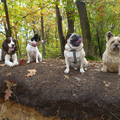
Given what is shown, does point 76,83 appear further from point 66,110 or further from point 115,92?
point 115,92

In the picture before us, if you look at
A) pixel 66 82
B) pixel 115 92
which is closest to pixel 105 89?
pixel 115 92

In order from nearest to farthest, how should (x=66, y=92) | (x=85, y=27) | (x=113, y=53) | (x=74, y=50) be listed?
(x=66, y=92), (x=113, y=53), (x=74, y=50), (x=85, y=27)

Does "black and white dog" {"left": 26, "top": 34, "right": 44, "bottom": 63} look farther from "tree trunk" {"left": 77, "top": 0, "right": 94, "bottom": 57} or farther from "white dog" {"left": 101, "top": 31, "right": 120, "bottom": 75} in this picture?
"tree trunk" {"left": 77, "top": 0, "right": 94, "bottom": 57}

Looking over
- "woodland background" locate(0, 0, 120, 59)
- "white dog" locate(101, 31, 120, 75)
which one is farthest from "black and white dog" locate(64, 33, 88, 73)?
"woodland background" locate(0, 0, 120, 59)

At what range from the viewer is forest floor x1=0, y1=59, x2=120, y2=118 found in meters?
2.58

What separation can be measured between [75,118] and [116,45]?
8.63 feet

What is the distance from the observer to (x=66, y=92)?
2.77 meters

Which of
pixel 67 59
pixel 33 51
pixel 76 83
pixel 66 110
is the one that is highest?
pixel 33 51

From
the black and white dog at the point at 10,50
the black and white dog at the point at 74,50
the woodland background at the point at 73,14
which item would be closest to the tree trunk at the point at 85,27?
the woodland background at the point at 73,14

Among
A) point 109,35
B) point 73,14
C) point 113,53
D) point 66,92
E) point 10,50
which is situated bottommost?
point 66,92

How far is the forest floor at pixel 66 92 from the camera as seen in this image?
8.48 feet

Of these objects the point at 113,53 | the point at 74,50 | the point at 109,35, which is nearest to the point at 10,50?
the point at 74,50

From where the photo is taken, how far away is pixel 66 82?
3090 millimetres

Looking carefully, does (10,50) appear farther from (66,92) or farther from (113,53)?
(113,53)
